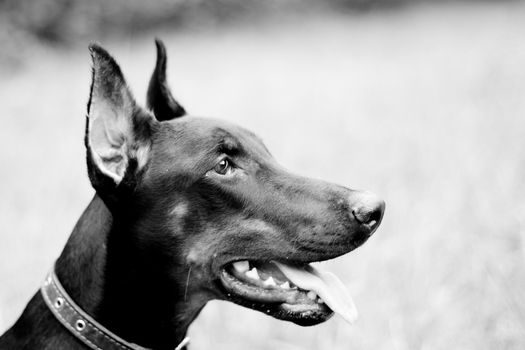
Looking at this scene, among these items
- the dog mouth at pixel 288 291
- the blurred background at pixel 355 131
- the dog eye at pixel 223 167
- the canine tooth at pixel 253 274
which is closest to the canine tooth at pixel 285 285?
the dog mouth at pixel 288 291

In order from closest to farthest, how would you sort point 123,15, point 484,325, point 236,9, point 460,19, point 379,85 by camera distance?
point 484,325 < point 379,85 < point 460,19 < point 123,15 < point 236,9

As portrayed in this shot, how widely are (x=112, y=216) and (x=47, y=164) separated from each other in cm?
586

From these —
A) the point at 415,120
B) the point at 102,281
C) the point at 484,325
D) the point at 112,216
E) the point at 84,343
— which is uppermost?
the point at 112,216

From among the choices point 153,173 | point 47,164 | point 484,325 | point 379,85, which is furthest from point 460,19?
point 153,173

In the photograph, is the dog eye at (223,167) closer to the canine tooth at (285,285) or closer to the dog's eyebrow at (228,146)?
the dog's eyebrow at (228,146)

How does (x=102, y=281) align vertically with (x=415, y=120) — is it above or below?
above

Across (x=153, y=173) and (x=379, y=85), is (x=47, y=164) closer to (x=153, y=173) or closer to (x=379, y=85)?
(x=153, y=173)

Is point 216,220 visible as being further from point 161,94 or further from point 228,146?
point 161,94

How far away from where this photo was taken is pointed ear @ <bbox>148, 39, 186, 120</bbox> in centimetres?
329

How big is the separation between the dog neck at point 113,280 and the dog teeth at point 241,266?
0.95 feet

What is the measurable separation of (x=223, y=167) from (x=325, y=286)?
0.74 m

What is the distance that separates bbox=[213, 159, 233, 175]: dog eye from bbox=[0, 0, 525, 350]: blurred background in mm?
1769

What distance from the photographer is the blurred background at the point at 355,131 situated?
4172 millimetres

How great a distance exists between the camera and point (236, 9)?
2369cm
